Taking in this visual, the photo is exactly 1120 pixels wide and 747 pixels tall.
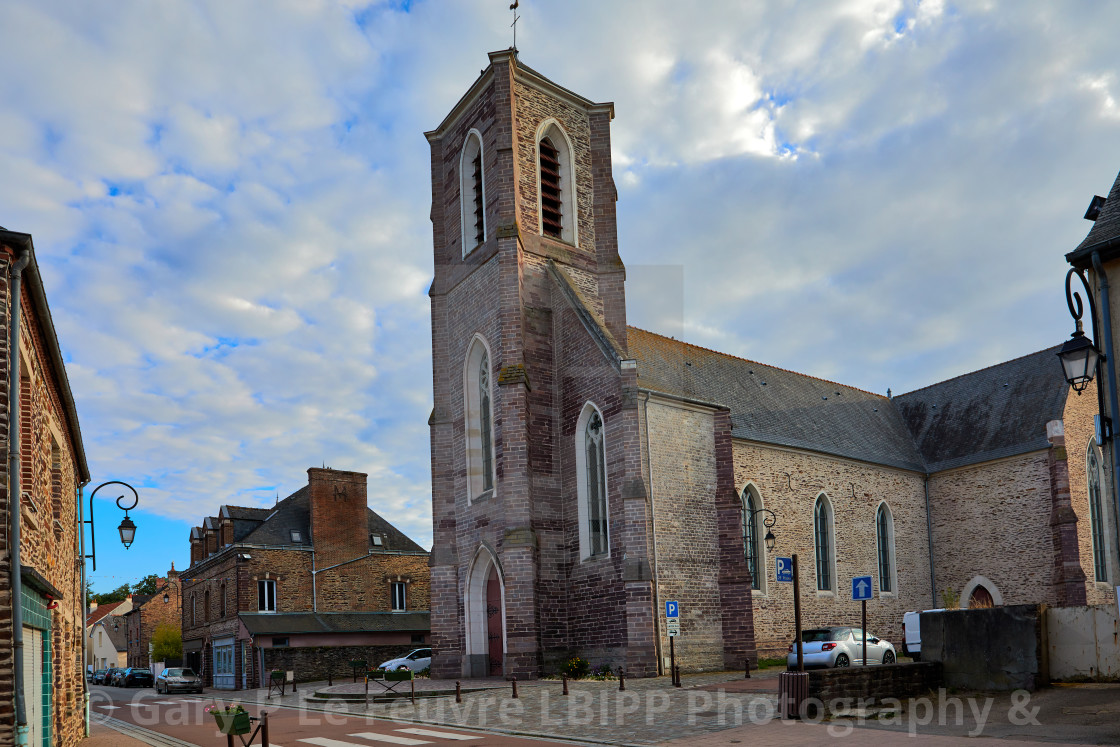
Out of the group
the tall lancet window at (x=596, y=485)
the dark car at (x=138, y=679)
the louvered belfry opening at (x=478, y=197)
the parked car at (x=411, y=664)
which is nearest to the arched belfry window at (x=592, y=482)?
the tall lancet window at (x=596, y=485)

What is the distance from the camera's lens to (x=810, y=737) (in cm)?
1238

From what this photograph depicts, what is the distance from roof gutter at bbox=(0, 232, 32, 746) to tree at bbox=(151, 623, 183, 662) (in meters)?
56.0

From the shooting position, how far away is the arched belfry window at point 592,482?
85.7ft

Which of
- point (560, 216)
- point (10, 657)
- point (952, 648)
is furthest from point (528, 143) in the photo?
point (10, 657)

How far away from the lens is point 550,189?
30.7 m

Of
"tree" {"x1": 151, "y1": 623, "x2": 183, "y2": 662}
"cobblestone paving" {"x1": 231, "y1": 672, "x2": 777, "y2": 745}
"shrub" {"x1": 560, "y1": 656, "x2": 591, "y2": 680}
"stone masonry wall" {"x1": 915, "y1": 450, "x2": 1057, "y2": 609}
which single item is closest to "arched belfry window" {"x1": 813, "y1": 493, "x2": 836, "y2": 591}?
"stone masonry wall" {"x1": 915, "y1": 450, "x2": 1057, "y2": 609}

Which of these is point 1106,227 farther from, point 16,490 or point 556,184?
point 556,184

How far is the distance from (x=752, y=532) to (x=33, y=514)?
22.3 meters

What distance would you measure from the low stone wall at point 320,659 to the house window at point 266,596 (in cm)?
292

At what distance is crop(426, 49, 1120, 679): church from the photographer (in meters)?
25.7

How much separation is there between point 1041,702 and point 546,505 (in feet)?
49.3

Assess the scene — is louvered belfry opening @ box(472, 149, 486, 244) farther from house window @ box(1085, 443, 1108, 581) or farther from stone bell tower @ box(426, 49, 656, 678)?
house window @ box(1085, 443, 1108, 581)

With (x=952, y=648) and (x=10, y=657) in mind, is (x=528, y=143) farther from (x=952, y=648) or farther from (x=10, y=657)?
(x=10, y=657)

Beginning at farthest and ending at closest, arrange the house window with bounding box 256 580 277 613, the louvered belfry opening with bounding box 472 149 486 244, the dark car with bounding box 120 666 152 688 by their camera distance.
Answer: the dark car with bounding box 120 666 152 688 → the house window with bounding box 256 580 277 613 → the louvered belfry opening with bounding box 472 149 486 244
